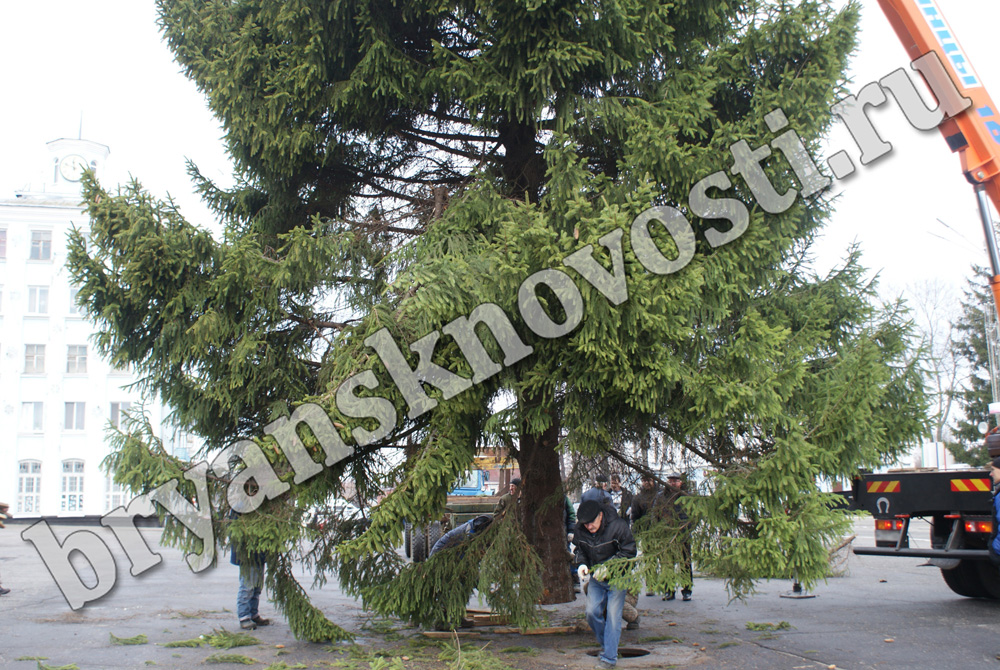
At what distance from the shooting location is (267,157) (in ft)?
27.2

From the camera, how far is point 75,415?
3591 centimetres

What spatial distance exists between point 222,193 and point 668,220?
19.1ft

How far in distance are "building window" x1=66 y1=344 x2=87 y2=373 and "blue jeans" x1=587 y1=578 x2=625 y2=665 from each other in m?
35.5

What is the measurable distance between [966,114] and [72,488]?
3823 centimetres

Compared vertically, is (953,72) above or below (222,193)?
below

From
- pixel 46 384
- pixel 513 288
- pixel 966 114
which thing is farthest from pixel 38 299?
pixel 966 114

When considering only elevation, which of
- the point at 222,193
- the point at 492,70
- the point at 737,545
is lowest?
the point at 737,545

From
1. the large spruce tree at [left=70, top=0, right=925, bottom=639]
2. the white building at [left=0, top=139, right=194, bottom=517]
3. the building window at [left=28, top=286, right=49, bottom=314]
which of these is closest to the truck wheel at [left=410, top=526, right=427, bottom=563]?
the large spruce tree at [left=70, top=0, right=925, bottom=639]

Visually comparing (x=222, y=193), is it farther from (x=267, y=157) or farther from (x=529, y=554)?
(x=529, y=554)

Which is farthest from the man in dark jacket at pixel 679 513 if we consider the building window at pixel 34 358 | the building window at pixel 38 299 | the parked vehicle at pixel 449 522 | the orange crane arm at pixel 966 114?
the building window at pixel 38 299

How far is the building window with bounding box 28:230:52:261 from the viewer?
36.5 m

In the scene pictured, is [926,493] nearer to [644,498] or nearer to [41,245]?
[644,498]

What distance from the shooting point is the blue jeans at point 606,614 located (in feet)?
22.3

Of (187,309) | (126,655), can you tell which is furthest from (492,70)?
(126,655)
